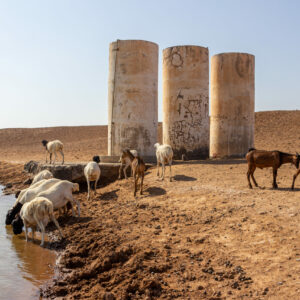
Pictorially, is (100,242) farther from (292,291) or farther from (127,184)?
(127,184)

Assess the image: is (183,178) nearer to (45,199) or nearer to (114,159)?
(114,159)

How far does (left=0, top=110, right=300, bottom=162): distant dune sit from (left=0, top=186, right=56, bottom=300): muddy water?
16223mm

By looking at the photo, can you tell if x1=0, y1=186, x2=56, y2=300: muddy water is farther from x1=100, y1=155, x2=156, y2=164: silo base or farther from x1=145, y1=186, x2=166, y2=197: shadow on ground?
x1=100, y1=155, x2=156, y2=164: silo base

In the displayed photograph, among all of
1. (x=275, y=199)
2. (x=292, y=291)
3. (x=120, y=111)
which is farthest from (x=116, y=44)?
(x=292, y=291)

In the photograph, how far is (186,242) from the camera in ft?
23.3

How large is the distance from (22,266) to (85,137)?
42.4m

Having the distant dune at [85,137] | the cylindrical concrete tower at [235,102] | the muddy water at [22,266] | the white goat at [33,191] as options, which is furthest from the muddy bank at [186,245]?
the distant dune at [85,137]

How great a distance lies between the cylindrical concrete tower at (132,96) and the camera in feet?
48.5

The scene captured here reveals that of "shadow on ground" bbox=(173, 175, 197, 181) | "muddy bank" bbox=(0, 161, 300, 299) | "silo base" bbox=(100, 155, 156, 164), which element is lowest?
"muddy bank" bbox=(0, 161, 300, 299)

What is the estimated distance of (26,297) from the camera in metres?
5.96

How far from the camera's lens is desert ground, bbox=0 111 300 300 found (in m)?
5.43

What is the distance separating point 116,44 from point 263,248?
10870 mm

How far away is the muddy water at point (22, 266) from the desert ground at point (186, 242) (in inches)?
11.7

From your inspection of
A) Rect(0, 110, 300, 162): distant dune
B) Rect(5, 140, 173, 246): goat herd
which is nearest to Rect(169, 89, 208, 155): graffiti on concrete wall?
Rect(5, 140, 173, 246): goat herd
